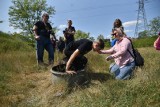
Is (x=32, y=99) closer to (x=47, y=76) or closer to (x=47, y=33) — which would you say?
(x=47, y=76)

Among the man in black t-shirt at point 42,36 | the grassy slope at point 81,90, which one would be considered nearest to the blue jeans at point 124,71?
the grassy slope at point 81,90

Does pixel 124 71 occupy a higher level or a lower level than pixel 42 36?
lower

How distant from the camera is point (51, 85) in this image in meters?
5.93

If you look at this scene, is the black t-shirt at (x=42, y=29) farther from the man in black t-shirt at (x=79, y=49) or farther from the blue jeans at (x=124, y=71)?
the blue jeans at (x=124, y=71)

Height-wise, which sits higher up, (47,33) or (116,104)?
(47,33)

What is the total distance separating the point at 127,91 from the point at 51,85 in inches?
88.7

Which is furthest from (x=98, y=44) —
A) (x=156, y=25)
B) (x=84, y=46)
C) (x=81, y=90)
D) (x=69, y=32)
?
(x=156, y=25)

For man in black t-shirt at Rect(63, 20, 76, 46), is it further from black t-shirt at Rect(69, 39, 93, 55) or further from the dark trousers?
black t-shirt at Rect(69, 39, 93, 55)

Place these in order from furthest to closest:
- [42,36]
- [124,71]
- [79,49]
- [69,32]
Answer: [69,32], [42,36], [124,71], [79,49]

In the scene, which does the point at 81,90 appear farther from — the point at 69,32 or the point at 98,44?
the point at 69,32

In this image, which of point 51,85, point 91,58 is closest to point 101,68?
point 91,58

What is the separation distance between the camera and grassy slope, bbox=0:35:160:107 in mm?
3986

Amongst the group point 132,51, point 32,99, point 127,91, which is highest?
point 132,51

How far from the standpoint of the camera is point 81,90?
512cm
